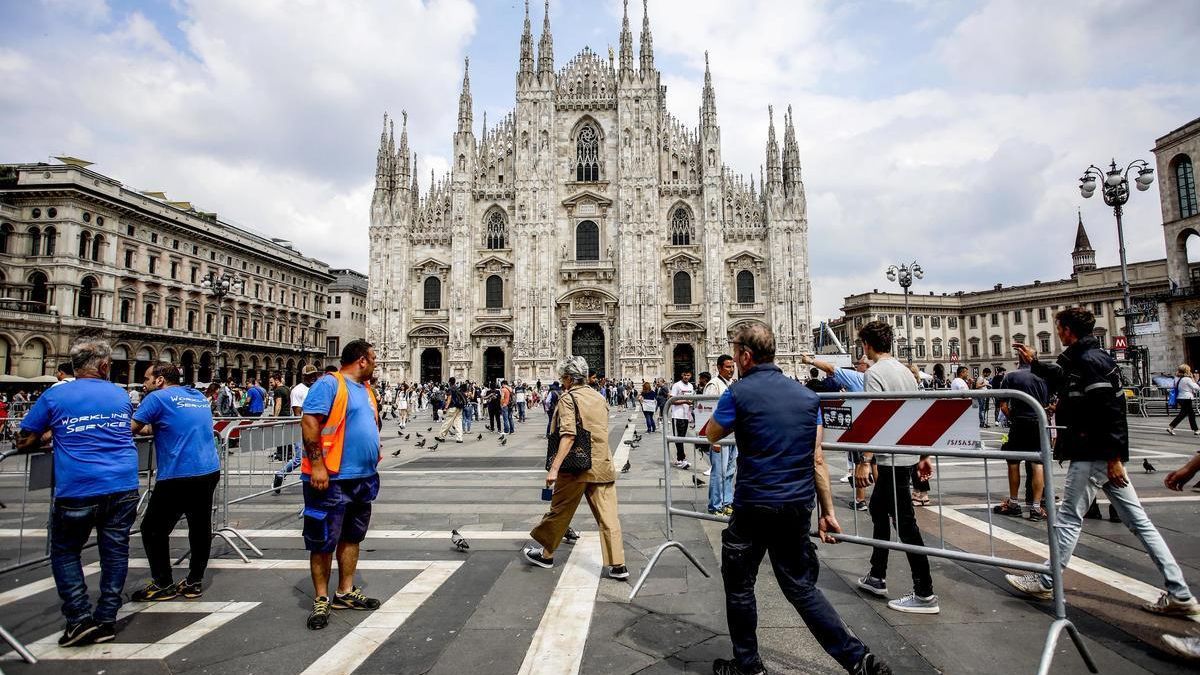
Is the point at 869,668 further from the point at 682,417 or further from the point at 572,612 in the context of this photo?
the point at 682,417

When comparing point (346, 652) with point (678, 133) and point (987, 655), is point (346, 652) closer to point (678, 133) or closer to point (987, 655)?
point (987, 655)

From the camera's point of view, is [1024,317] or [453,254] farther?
[1024,317]

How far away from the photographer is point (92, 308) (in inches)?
1355

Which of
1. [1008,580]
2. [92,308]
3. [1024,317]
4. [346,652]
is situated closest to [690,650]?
[346,652]

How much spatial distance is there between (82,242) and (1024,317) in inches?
2811

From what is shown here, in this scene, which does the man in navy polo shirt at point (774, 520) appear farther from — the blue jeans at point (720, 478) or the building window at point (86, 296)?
the building window at point (86, 296)

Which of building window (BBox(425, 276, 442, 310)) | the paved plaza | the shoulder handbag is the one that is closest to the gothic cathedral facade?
building window (BBox(425, 276, 442, 310))

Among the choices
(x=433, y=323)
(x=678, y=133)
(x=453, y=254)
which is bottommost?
(x=433, y=323)

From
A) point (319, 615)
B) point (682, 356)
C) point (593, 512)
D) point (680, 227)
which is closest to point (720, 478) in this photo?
point (593, 512)

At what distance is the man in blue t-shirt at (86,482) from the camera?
354 cm

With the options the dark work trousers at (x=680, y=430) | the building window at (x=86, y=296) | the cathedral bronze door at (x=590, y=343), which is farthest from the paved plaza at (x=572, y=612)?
the building window at (x=86, y=296)

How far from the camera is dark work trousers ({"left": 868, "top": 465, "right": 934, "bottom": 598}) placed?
377 cm

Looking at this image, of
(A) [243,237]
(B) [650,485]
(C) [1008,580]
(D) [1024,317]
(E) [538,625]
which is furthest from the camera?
(D) [1024,317]

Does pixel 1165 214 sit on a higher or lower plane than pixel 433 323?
higher
